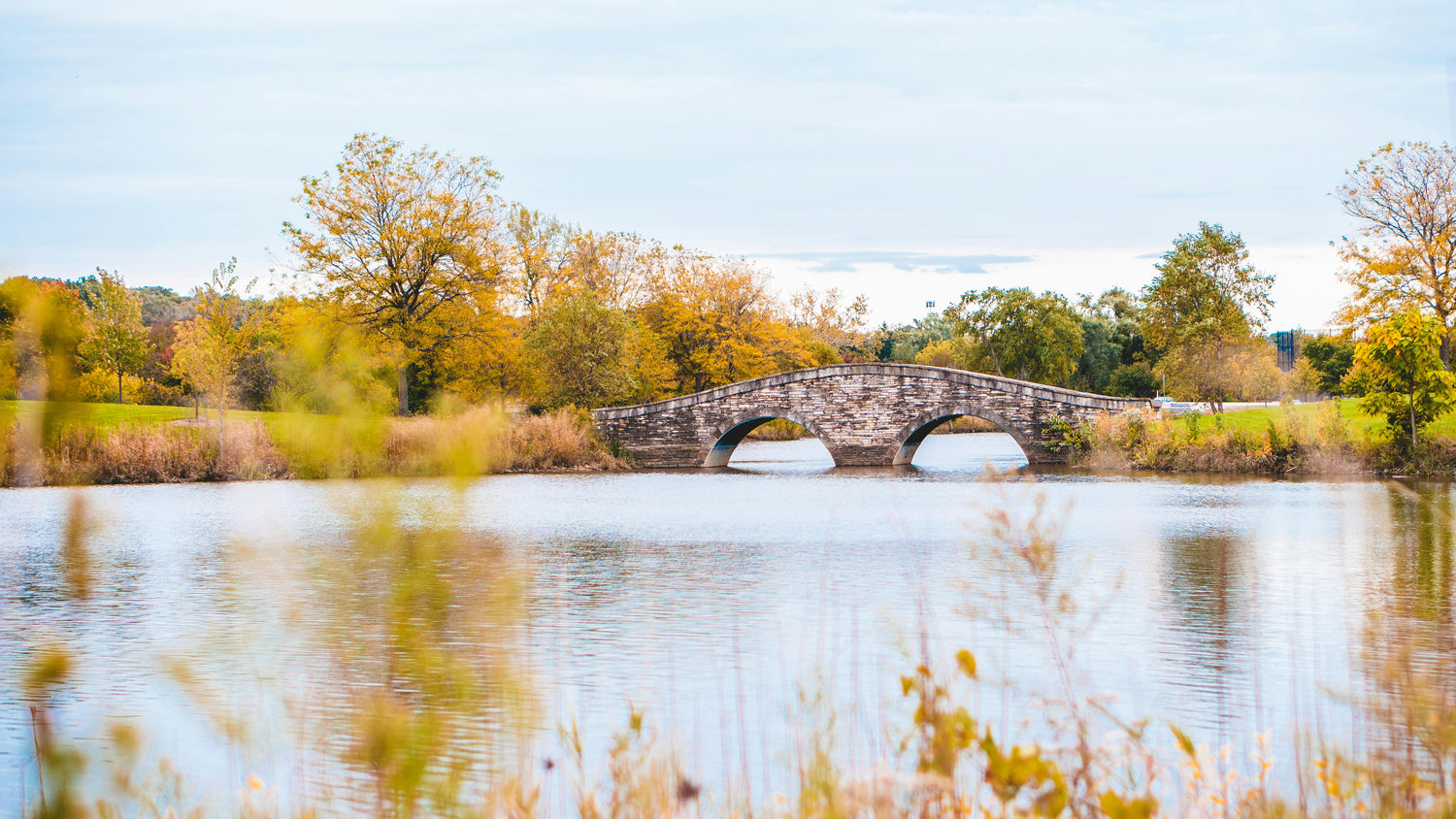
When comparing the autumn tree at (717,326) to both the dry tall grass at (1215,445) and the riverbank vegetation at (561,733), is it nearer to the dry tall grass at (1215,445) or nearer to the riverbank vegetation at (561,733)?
the dry tall grass at (1215,445)

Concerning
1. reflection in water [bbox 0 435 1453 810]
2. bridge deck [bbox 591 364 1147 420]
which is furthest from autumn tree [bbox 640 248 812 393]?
reflection in water [bbox 0 435 1453 810]

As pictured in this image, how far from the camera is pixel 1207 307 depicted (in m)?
37.2

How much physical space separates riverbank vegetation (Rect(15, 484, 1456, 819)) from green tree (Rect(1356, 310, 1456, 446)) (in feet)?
50.0

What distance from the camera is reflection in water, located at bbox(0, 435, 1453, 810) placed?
656 centimetres

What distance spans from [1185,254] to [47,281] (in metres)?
39.3

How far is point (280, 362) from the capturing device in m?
2.12

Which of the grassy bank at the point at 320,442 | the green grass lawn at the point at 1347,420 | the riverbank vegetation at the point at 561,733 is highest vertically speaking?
the grassy bank at the point at 320,442

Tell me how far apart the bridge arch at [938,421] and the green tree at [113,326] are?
30.2 meters

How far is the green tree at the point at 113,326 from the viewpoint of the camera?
222 cm

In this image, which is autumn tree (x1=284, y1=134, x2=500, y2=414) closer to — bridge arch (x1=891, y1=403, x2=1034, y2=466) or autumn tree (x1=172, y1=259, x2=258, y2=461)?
bridge arch (x1=891, y1=403, x2=1034, y2=466)

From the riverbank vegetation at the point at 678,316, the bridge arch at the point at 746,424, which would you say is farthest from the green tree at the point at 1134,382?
the bridge arch at the point at 746,424

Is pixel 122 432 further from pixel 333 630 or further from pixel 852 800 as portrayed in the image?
pixel 852 800

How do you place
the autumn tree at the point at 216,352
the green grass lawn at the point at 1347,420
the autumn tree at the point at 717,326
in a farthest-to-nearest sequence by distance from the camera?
the autumn tree at the point at 717,326, the green grass lawn at the point at 1347,420, the autumn tree at the point at 216,352

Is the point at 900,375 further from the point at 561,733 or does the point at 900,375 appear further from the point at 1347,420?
the point at 561,733
